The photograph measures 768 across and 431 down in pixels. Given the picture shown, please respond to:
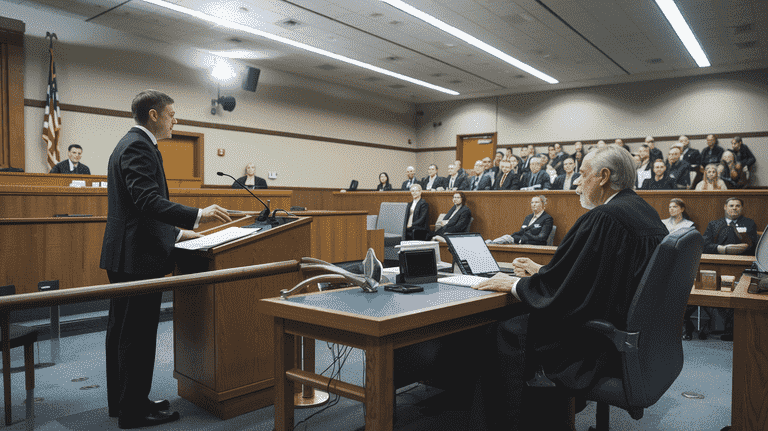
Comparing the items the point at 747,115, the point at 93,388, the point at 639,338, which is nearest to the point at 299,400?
the point at 93,388

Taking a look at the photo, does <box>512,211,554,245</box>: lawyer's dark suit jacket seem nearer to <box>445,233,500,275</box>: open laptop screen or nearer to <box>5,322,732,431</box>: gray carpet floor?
<box>5,322,732,431</box>: gray carpet floor

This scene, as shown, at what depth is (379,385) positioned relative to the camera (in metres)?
1.48

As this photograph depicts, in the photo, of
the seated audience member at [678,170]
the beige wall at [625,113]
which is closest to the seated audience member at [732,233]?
the seated audience member at [678,170]

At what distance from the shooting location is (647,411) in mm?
2617

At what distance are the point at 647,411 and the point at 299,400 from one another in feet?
5.93

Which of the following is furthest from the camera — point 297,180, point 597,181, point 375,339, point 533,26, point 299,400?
point 297,180

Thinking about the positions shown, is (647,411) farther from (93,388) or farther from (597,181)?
(93,388)

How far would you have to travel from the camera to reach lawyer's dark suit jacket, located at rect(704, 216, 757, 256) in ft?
14.7

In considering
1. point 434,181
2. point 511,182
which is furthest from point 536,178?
point 434,181

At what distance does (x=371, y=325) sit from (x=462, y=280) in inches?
34.2

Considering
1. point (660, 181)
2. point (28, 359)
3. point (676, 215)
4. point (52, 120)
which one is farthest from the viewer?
point (52, 120)

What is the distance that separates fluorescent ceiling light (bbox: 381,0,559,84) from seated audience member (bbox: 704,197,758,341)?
14.6ft

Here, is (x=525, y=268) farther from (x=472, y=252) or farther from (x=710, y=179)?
(x=710, y=179)

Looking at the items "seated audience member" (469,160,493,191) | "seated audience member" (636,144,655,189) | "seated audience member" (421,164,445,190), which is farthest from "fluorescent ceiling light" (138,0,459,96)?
"seated audience member" (636,144,655,189)
